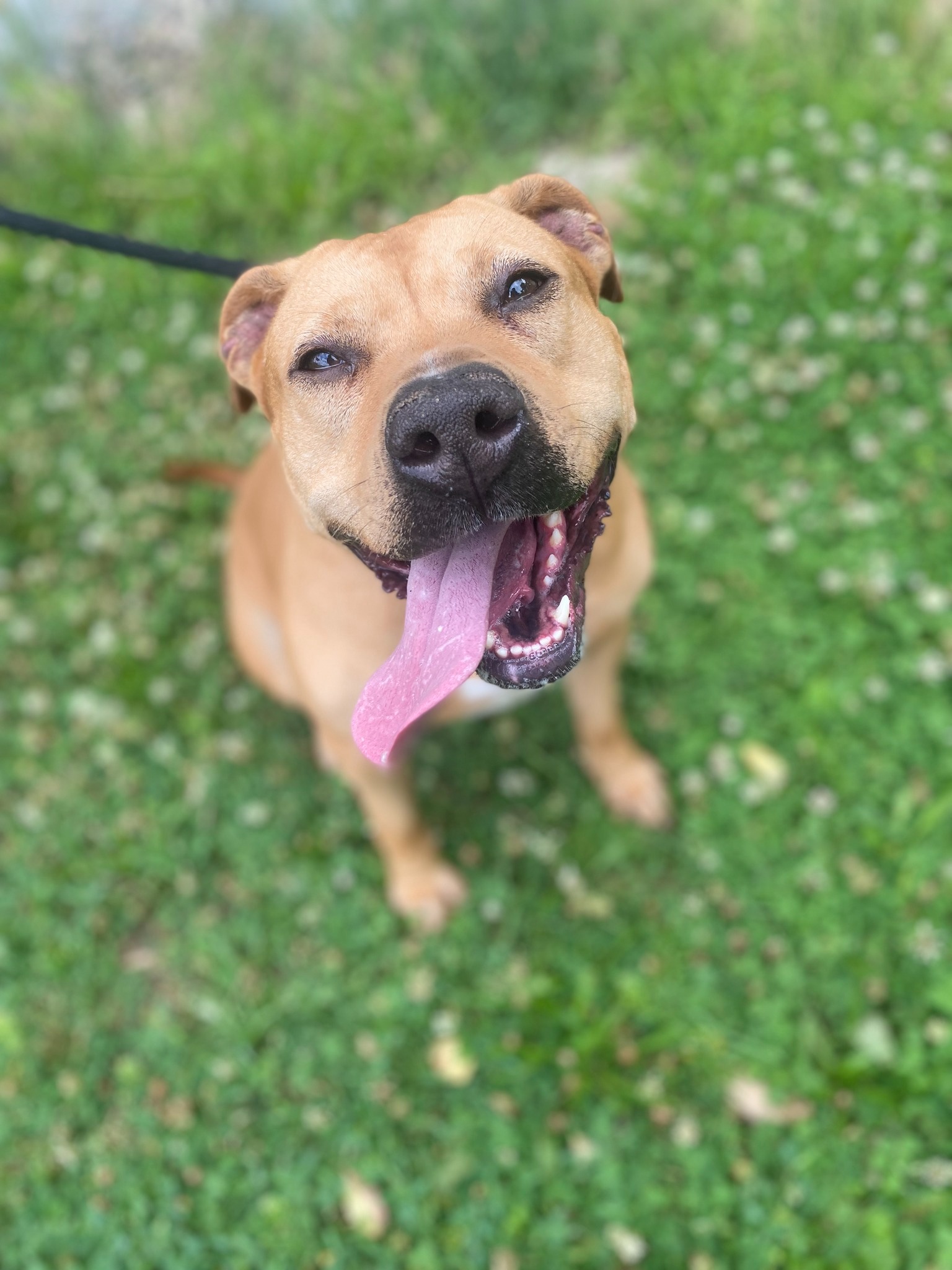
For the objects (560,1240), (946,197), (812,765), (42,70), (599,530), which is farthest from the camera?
(42,70)

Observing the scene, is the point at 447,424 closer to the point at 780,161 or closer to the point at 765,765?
the point at 765,765

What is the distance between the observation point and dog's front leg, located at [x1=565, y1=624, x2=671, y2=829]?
3.19 metres

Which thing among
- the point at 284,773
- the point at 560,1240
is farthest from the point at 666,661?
the point at 560,1240

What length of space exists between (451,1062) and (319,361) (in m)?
2.23

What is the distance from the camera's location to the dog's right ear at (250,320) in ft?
6.94

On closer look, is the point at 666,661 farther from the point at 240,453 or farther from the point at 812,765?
the point at 240,453

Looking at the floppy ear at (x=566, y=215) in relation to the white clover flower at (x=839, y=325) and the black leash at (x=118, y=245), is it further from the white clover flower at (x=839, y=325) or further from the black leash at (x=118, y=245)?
the white clover flower at (x=839, y=325)

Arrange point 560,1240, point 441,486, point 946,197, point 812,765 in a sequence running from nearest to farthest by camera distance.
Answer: point 441,486, point 560,1240, point 812,765, point 946,197

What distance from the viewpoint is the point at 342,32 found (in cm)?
495

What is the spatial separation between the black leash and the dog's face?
1.35ft

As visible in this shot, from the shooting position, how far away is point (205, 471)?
3.60 metres

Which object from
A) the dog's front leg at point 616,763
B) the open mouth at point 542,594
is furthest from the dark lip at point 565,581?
the dog's front leg at point 616,763

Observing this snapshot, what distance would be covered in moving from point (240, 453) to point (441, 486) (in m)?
2.82

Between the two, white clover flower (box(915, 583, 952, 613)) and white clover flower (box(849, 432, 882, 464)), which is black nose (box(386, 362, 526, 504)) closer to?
white clover flower (box(915, 583, 952, 613))
